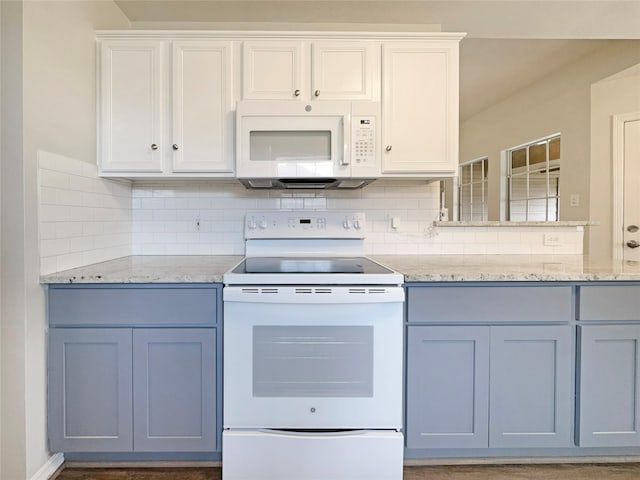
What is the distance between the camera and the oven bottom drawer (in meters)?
1.53

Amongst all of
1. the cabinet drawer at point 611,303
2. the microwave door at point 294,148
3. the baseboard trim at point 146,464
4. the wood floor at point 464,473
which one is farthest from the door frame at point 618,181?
the baseboard trim at point 146,464

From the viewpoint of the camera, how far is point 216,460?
5.54 feet

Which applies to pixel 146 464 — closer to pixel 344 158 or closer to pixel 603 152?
pixel 344 158

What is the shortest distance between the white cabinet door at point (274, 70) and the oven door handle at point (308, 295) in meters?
1.05

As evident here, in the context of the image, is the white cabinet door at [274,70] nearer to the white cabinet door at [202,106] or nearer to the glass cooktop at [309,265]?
the white cabinet door at [202,106]

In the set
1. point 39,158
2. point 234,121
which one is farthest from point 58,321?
point 234,121

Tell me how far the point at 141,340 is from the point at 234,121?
1164mm

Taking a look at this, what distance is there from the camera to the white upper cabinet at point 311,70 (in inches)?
77.5

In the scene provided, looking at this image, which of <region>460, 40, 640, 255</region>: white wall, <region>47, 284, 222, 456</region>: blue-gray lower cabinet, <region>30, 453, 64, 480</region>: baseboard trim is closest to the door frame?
<region>460, 40, 640, 255</region>: white wall

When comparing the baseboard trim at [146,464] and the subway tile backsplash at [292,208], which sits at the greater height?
the subway tile backsplash at [292,208]

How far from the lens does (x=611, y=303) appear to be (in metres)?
1.63

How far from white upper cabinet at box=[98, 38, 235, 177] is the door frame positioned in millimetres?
3367

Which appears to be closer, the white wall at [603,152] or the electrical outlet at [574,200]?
the white wall at [603,152]

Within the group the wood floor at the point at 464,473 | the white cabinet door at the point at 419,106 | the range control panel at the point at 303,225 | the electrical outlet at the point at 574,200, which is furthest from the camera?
the electrical outlet at the point at 574,200
